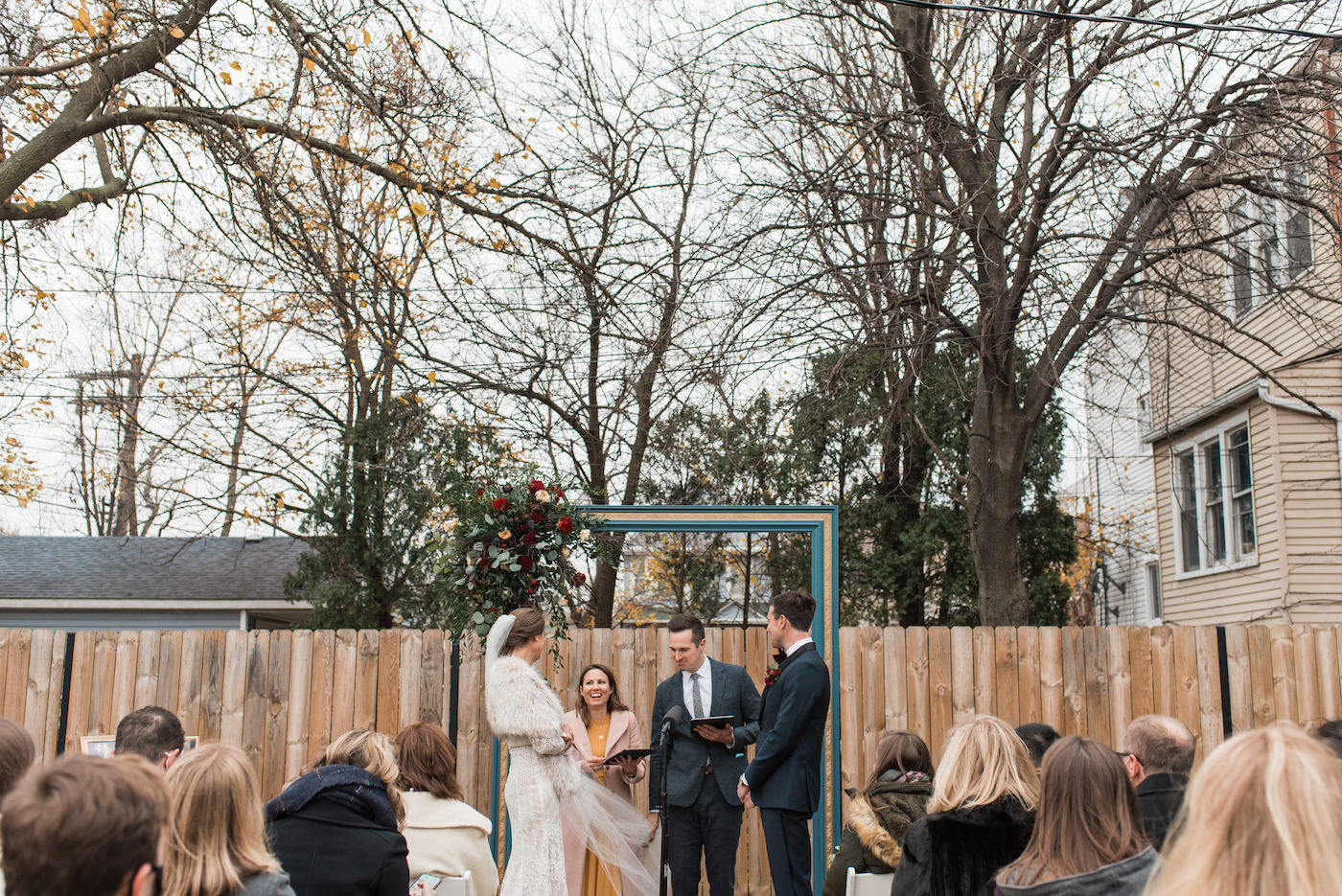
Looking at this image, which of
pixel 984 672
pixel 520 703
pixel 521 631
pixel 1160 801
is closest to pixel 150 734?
pixel 520 703

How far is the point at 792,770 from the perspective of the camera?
474cm

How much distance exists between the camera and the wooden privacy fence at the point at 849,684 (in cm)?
621

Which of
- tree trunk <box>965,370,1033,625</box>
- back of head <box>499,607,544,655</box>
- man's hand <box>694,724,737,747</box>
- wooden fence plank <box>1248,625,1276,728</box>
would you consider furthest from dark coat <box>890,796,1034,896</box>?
tree trunk <box>965,370,1033,625</box>

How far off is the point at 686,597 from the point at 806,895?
10.4 meters

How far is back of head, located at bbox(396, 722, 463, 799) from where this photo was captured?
12.5ft

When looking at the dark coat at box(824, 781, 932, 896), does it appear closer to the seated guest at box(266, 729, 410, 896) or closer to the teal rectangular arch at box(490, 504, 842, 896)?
the seated guest at box(266, 729, 410, 896)

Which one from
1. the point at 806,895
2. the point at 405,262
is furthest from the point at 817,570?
the point at 405,262

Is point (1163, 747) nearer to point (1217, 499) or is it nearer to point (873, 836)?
point (873, 836)

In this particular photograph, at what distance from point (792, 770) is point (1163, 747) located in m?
1.71

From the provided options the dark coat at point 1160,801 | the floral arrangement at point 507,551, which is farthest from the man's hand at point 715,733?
the dark coat at point 1160,801

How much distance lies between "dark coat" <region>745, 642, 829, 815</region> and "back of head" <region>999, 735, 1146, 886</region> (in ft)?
7.74

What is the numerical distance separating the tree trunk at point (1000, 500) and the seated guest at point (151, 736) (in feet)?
22.5

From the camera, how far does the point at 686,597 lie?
1504 cm

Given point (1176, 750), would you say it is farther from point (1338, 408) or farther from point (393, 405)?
point (393, 405)
